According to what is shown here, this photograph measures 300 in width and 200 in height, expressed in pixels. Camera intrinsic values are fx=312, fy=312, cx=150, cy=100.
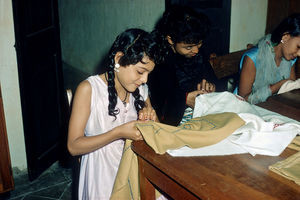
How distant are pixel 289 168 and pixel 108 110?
1024mm

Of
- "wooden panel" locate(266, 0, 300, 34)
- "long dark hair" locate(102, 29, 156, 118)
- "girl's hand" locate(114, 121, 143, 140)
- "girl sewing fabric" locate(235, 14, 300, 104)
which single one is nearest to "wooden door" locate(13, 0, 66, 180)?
"long dark hair" locate(102, 29, 156, 118)

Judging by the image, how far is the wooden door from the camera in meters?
2.83

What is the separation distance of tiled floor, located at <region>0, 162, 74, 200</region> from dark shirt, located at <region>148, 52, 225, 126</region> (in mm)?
1282

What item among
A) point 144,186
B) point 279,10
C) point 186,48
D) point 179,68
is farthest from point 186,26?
point 279,10

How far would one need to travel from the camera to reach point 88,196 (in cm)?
182

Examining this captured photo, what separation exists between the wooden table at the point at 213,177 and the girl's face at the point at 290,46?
1.33 metres

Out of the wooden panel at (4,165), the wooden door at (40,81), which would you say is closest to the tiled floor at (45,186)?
the wooden door at (40,81)

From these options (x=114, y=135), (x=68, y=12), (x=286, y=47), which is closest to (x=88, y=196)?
(x=114, y=135)

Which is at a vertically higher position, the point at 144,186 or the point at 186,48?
the point at 186,48

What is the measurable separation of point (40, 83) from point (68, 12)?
3095 millimetres

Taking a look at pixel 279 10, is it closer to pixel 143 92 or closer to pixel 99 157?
pixel 143 92

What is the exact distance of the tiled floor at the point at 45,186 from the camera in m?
2.87

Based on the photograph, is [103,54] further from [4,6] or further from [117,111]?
[117,111]

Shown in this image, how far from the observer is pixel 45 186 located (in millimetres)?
3041
